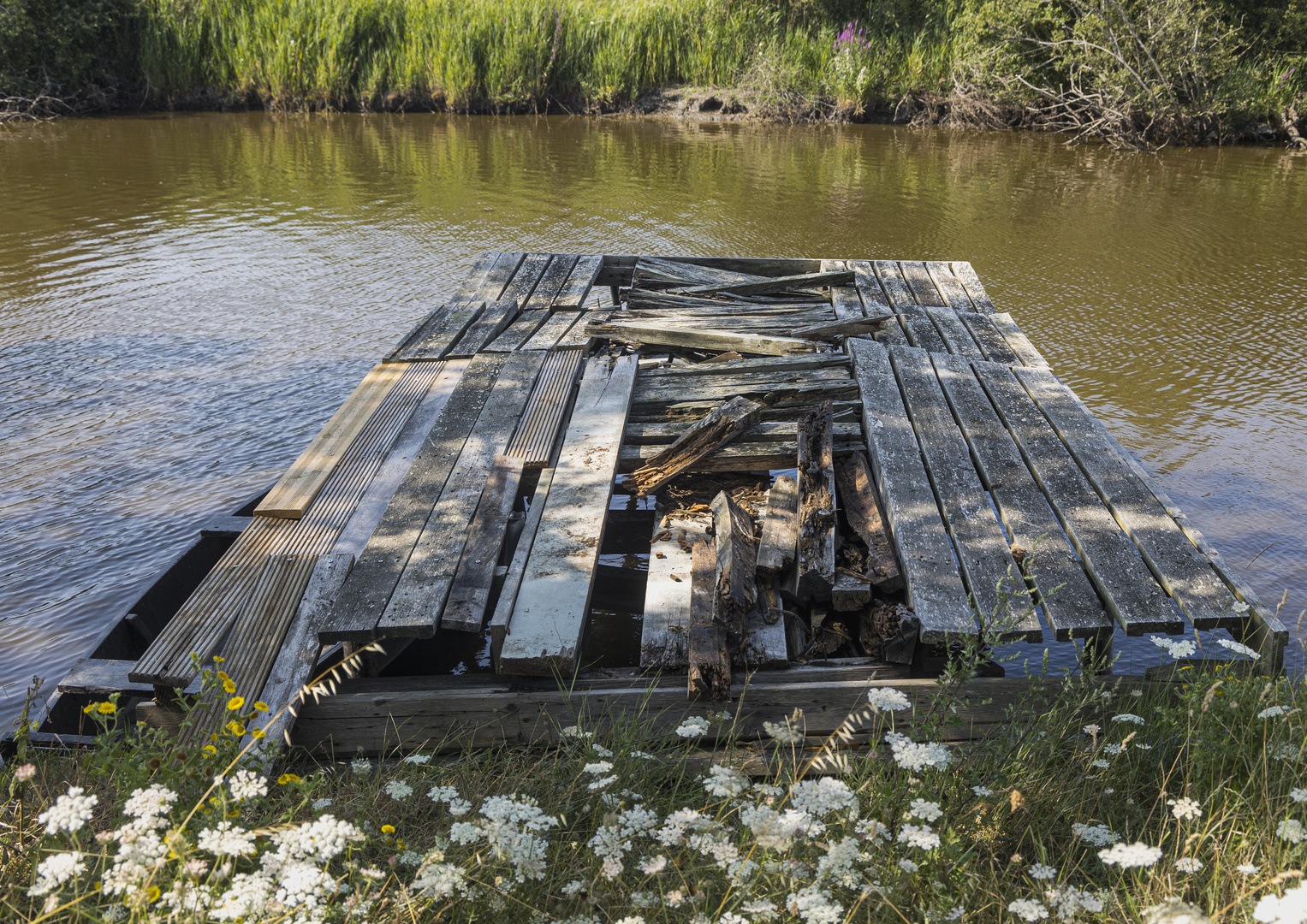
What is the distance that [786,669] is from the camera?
3318 millimetres

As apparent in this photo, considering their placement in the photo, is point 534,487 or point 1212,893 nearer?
point 1212,893

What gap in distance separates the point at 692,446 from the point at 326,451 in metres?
1.83

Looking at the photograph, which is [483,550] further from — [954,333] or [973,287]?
[973,287]

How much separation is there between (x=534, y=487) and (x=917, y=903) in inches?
101


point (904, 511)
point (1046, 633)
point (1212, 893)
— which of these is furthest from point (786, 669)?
point (1046, 633)

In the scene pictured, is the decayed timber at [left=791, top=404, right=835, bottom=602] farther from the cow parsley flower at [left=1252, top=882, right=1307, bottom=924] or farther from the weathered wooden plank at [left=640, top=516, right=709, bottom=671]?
the cow parsley flower at [left=1252, top=882, right=1307, bottom=924]

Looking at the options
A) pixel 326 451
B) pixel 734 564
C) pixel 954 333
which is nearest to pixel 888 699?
pixel 734 564

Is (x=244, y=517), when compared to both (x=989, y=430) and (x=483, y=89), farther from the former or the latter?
(x=483, y=89)

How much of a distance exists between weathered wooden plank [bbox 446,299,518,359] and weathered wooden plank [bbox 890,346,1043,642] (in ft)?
8.34

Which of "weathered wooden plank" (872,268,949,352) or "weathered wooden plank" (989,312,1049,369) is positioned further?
"weathered wooden plank" (872,268,949,352)

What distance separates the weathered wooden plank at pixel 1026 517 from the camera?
10.5 feet

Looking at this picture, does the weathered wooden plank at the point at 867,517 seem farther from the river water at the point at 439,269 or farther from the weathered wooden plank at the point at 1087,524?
the river water at the point at 439,269

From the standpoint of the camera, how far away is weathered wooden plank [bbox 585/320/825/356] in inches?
219

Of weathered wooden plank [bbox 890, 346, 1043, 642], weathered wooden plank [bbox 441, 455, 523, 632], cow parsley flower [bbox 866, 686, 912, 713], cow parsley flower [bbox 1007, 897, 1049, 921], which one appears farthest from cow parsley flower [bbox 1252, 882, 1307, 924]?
weathered wooden plank [bbox 441, 455, 523, 632]
